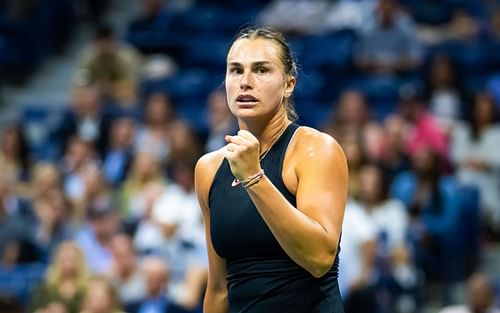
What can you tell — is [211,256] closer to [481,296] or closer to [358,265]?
[481,296]

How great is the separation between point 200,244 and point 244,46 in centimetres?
464

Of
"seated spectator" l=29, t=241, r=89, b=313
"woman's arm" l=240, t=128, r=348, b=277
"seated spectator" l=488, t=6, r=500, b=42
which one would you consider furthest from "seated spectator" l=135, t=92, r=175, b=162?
"woman's arm" l=240, t=128, r=348, b=277

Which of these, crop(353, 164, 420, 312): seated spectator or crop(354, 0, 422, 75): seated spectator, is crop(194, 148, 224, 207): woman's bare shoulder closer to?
crop(353, 164, 420, 312): seated spectator

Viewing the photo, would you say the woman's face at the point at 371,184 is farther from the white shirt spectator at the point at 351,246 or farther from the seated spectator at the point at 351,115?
the seated spectator at the point at 351,115

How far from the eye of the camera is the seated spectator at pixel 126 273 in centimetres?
766

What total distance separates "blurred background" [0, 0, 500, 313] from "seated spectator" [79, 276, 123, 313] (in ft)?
0.04

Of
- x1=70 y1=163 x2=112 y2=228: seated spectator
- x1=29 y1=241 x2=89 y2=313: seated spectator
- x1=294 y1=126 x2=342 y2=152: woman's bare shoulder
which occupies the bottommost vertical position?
x1=29 y1=241 x2=89 y2=313: seated spectator

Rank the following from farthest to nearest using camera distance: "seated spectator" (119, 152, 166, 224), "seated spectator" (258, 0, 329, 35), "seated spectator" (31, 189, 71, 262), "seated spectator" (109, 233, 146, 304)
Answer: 1. "seated spectator" (258, 0, 329, 35)
2. "seated spectator" (119, 152, 166, 224)
3. "seated spectator" (31, 189, 71, 262)
4. "seated spectator" (109, 233, 146, 304)

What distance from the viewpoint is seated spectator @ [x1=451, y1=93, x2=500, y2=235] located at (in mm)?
8680

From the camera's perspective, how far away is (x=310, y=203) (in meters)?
3.19

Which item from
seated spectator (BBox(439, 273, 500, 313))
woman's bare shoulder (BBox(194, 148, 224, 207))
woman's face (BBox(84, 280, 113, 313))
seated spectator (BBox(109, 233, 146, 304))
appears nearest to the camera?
woman's bare shoulder (BBox(194, 148, 224, 207))

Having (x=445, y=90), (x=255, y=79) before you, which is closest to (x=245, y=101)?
(x=255, y=79)

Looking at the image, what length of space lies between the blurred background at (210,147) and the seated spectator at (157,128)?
0.05 ft

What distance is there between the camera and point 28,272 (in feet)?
26.2
